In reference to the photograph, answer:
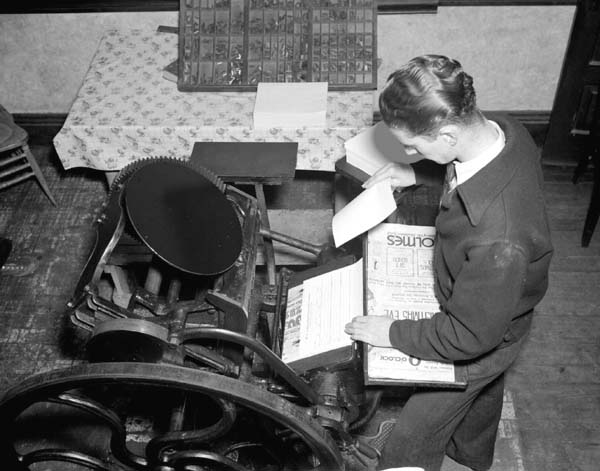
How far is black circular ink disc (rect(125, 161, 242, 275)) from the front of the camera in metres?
1.55

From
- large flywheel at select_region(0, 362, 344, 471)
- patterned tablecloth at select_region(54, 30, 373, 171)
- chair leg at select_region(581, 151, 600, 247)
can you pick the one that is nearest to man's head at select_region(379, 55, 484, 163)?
large flywheel at select_region(0, 362, 344, 471)

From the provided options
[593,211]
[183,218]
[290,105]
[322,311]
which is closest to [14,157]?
[290,105]

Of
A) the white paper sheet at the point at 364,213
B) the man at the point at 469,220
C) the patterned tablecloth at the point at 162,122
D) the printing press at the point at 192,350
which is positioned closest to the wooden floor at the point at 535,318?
the patterned tablecloth at the point at 162,122

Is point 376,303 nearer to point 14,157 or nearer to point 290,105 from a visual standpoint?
point 290,105

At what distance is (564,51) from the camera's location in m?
3.08

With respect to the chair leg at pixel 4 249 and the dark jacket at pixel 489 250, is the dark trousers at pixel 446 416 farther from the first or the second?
the chair leg at pixel 4 249

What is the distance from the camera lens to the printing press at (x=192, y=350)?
1.38 metres

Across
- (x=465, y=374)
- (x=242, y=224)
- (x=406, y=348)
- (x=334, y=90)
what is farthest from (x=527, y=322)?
(x=334, y=90)

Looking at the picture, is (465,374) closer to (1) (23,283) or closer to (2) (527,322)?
(2) (527,322)

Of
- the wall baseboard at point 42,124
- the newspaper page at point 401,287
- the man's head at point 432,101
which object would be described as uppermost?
the man's head at point 432,101

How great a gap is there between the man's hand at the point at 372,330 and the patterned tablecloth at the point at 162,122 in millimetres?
981

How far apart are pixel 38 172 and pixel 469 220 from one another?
7.62 feet

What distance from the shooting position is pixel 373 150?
7.16 feet

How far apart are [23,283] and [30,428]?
2.39ft
